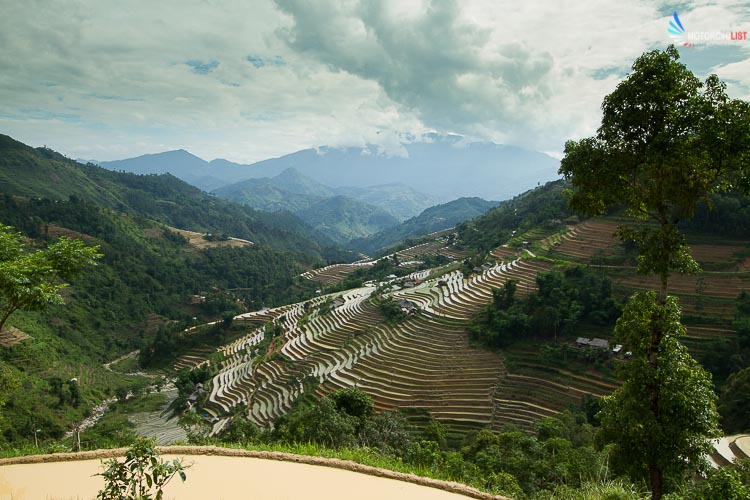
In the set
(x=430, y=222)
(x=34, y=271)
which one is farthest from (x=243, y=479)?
(x=430, y=222)

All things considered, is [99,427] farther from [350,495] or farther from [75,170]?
[75,170]

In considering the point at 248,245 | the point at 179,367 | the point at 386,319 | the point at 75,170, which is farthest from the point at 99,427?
the point at 75,170

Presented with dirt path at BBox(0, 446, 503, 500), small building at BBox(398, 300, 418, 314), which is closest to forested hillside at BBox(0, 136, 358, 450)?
dirt path at BBox(0, 446, 503, 500)

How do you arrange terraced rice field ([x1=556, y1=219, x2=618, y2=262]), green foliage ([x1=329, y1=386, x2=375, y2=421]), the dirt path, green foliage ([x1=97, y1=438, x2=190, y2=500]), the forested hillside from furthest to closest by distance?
1. terraced rice field ([x1=556, y1=219, x2=618, y2=262])
2. the forested hillside
3. green foliage ([x1=329, y1=386, x2=375, y2=421])
4. the dirt path
5. green foliage ([x1=97, y1=438, x2=190, y2=500])

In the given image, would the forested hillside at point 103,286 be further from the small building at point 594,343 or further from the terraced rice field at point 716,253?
the terraced rice field at point 716,253

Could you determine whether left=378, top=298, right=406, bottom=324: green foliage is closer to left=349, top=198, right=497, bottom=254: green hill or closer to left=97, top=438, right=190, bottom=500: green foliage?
left=97, top=438, right=190, bottom=500: green foliage

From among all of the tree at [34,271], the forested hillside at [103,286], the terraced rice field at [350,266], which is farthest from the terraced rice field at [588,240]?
the forested hillside at [103,286]
